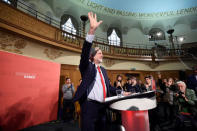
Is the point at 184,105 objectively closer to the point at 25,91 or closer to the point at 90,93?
the point at 90,93

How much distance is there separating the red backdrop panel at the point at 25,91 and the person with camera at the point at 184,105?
3.04 m

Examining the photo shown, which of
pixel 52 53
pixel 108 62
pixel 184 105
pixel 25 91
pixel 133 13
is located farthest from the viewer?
pixel 133 13

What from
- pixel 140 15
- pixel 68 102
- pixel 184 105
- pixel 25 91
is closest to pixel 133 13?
pixel 140 15

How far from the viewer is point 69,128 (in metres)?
2.84

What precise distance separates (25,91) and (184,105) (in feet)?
11.3

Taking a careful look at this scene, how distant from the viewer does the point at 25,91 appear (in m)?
2.38

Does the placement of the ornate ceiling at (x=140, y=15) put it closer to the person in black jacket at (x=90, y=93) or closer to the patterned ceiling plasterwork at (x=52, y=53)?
the patterned ceiling plasterwork at (x=52, y=53)

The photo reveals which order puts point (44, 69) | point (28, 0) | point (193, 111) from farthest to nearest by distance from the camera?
point (28, 0) → point (44, 69) → point (193, 111)

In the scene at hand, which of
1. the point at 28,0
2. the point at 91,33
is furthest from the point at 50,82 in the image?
the point at 28,0

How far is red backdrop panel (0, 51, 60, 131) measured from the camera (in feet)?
6.77

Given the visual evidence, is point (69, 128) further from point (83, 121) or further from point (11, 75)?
point (83, 121)

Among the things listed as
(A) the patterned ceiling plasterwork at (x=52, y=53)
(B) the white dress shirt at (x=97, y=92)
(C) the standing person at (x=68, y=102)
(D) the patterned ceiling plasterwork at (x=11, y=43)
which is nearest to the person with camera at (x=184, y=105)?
(B) the white dress shirt at (x=97, y=92)

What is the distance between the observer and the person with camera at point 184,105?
212 cm

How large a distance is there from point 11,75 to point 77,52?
372cm
